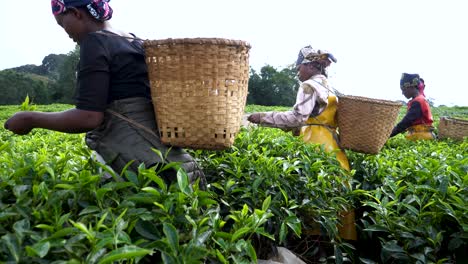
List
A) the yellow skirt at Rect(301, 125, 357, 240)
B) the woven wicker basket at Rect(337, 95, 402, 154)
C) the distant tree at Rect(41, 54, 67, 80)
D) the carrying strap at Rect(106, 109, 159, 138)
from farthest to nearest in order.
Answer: the distant tree at Rect(41, 54, 67, 80) < the yellow skirt at Rect(301, 125, 357, 240) < the woven wicker basket at Rect(337, 95, 402, 154) < the carrying strap at Rect(106, 109, 159, 138)

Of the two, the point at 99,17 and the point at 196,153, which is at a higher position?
the point at 99,17

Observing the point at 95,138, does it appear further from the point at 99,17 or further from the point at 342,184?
the point at 342,184

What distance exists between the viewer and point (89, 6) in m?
1.88

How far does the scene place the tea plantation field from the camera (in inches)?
50.5

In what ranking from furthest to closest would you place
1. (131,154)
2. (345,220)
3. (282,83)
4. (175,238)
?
(282,83) < (345,220) < (131,154) < (175,238)

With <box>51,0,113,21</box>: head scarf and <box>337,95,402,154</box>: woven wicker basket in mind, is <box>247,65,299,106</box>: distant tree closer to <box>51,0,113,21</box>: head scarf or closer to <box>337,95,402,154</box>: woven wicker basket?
<box>337,95,402,154</box>: woven wicker basket

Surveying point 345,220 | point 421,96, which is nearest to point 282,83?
point 421,96

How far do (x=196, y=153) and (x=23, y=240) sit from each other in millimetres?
1440

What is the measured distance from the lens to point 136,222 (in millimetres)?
1413

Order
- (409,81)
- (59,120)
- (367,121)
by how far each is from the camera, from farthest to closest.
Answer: (409,81), (367,121), (59,120)

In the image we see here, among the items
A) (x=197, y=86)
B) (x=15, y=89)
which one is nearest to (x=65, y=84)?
(x=15, y=89)

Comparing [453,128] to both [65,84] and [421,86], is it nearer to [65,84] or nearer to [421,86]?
[421,86]

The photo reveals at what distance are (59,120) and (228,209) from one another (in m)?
0.91

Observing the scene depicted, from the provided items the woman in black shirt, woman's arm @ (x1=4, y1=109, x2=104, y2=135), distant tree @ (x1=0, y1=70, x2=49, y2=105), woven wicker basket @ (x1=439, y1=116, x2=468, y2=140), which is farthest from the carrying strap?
distant tree @ (x1=0, y1=70, x2=49, y2=105)
